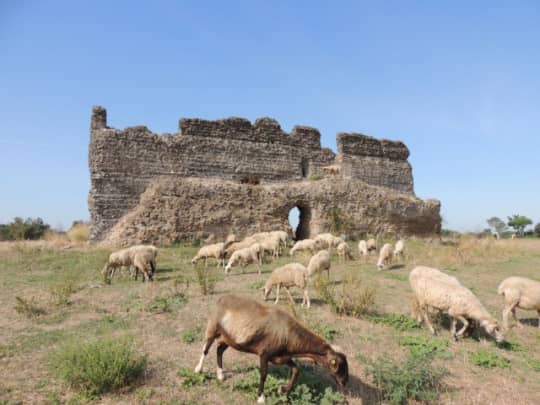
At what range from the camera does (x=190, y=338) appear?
17.4 ft

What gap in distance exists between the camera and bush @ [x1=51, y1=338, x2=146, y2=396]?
12.6 ft

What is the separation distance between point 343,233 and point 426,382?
1439 cm

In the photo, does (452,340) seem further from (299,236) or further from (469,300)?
Answer: (299,236)

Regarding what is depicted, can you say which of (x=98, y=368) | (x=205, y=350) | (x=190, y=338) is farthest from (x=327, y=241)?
(x=98, y=368)

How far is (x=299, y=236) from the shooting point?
64.1 ft

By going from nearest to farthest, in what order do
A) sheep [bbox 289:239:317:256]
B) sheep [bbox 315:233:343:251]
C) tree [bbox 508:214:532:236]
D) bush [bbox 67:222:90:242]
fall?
sheep [bbox 289:239:317:256] → sheep [bbox 315:233:343:251] → bush [bbox 67:222:90:242] → tree [bbox 508:214:532:236]

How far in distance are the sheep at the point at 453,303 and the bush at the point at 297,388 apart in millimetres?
2808

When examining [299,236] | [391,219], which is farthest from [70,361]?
[391,219]

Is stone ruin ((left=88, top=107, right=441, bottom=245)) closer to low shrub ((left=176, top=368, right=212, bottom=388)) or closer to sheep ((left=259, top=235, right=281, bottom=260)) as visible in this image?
sheep ((left=259, top=235, right=281, bottom=260))

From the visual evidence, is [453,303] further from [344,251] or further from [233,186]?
[233,186]

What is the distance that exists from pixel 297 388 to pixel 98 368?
226 cm

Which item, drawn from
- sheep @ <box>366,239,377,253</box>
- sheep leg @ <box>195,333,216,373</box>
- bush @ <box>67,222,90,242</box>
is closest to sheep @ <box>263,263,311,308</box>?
sheep leg @ <box>195,333,216,373</box>

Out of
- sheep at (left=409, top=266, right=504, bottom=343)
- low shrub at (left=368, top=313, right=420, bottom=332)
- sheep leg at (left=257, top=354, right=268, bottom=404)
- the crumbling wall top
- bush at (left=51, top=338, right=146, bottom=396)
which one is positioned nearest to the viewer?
sheep leg at (left=257, top=354, right=268, bottom=404)

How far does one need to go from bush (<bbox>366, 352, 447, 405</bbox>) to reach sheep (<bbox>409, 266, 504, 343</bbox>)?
1.77 metres
